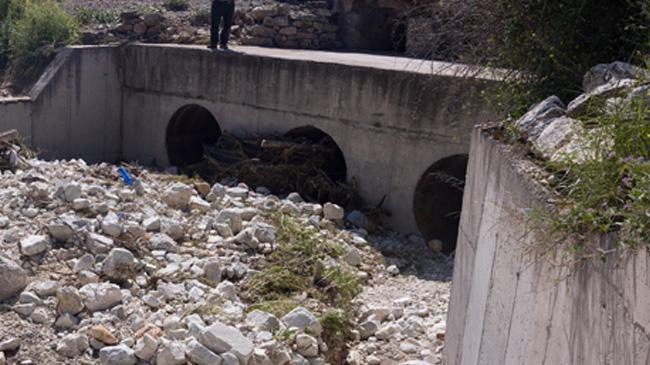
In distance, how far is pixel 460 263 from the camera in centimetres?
575

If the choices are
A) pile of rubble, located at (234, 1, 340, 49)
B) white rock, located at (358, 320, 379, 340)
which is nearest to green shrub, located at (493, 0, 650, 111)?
white rock, located at (358, 320, 379, 340)

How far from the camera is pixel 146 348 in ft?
20.2

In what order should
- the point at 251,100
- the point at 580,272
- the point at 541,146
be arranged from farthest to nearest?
the point at 251,100 → the point at 541,146 → the point at 580,272

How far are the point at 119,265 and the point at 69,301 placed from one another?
2.48 feet

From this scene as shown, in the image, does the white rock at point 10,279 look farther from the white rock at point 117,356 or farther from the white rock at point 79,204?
the white rock at point 79,204

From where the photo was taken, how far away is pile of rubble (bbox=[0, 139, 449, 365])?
6273 mm

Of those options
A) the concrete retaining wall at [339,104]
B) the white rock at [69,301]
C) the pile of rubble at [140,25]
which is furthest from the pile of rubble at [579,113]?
the pile of rubble at [140,25]

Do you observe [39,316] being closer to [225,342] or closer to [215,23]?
[225,342]

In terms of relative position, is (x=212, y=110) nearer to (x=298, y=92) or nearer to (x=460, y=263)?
(x=298, y=92)

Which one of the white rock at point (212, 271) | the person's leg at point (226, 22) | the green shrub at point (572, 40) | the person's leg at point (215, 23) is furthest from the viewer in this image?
the person's leg at point (226, 22)

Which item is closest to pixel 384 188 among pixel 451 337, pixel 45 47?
pixel 451 337

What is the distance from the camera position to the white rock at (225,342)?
20.2 ft

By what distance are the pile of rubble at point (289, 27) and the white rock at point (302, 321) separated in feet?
29.6

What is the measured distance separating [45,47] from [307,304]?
8.28m
